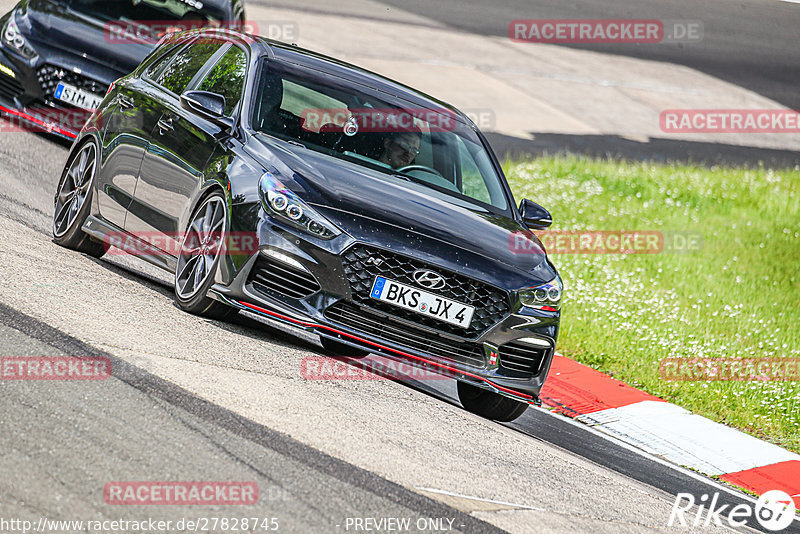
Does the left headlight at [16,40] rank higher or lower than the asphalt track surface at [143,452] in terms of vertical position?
higher

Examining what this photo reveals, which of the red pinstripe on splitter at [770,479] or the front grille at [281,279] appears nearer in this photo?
the front grille at [281,279]

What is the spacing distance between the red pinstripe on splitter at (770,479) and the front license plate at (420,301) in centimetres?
236

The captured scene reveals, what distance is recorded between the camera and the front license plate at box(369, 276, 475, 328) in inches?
264

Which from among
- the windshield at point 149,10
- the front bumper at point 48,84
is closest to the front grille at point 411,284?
the front bumper at point 48,84

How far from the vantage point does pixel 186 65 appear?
336 inches

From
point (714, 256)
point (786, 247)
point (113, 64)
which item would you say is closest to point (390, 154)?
point (113, 64)

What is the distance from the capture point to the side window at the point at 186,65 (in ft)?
27.5

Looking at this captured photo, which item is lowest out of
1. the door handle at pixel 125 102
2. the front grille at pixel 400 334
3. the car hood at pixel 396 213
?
the front grille at pixel 400 334

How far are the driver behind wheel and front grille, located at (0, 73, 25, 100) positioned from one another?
556cm

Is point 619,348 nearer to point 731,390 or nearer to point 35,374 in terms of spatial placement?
point 731,390

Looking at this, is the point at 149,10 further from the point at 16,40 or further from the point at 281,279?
the point at 281,279

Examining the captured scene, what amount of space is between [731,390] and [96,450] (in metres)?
6.37

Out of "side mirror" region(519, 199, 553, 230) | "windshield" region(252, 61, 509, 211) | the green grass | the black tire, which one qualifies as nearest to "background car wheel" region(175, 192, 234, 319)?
"windshield" region(252, 61, 509, 211)

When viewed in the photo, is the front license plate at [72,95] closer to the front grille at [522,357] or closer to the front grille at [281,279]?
the front grille at [281,279]
